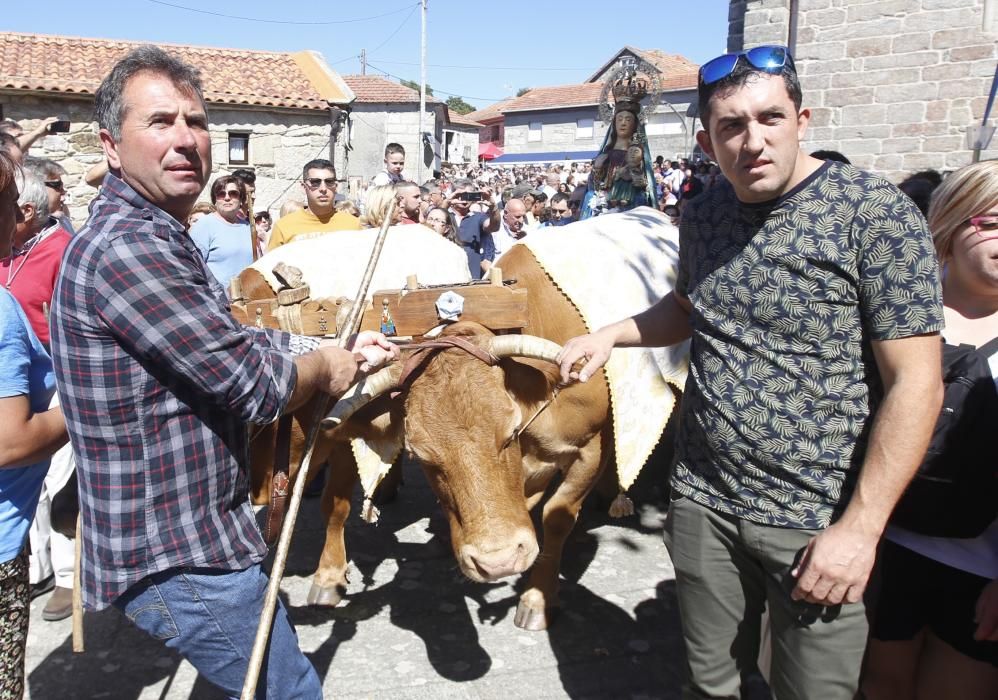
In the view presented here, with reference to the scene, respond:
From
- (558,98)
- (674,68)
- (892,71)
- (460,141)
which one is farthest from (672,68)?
(892,71)

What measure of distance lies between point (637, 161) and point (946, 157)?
444 centimetres

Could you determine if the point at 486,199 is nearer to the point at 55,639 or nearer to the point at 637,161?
the point at 637,161

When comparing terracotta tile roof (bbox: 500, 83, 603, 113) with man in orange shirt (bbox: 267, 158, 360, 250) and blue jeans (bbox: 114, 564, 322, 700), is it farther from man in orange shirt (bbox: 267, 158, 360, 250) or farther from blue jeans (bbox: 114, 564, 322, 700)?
blue jeans (bbox: 114, 564, 322, 700)

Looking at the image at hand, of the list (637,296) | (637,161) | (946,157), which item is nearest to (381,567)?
(637,296)

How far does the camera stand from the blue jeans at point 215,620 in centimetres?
178

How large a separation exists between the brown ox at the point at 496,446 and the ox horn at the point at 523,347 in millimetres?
71

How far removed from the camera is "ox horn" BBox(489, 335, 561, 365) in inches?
115

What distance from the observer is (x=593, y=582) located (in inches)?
166

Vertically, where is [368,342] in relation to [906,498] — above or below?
above

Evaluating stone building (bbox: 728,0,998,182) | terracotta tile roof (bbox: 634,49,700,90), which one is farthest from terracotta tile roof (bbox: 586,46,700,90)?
stone building (bbox: 728,0,998,182)

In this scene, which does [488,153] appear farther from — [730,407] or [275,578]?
[275,578]

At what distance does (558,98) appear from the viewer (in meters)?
48.4

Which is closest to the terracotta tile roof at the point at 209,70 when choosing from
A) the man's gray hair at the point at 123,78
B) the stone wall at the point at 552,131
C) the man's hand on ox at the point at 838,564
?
the man's gray hair at the point at 123,78

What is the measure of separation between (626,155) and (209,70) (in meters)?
17.9
